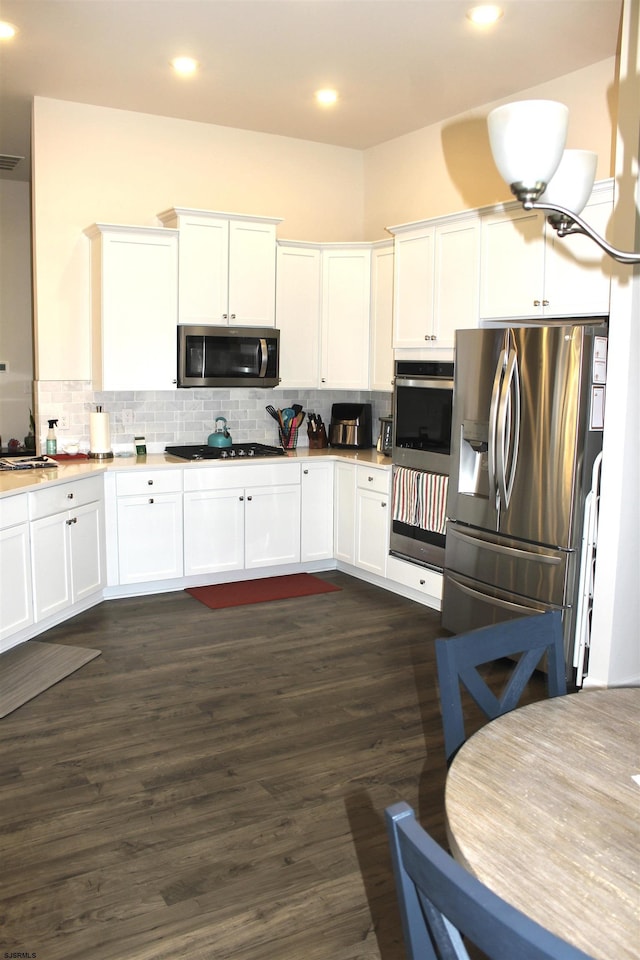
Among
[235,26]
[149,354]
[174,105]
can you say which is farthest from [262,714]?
[174,105]

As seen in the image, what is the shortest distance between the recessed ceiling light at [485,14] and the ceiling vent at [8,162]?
4.09 metres

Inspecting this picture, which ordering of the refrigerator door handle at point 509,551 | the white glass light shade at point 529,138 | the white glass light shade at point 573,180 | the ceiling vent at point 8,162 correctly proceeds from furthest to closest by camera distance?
1. the ceiling vent at point 8,162
2. the refrigerator door handle at point 509,551
3. the white glass light shade at point 573,180
4. the white glass light shade at point 529,138

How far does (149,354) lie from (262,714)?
270 centimetres

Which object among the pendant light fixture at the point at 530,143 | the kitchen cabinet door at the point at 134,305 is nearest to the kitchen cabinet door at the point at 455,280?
the kitchen cabinet door at the point at 134,305

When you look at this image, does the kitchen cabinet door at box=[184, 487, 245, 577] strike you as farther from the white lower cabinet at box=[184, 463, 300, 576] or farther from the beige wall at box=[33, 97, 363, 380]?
the beige wall at box=[33, 97, 363, 380]

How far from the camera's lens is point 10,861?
2.50 m

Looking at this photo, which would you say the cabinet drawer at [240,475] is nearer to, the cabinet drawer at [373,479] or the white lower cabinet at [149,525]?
the white lower cabinet at [149,525]

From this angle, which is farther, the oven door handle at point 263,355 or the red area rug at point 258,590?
the oven door handle at point 263,355

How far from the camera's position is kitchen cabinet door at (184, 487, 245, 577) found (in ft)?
17.3

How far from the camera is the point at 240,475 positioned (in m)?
5.40

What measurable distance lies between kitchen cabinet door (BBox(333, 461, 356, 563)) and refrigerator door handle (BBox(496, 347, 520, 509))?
1730 mm

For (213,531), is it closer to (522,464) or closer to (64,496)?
(64,496)

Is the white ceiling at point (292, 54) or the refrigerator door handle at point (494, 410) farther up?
the white ceiling at point (292, 54)

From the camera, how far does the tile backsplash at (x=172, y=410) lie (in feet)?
17.8
